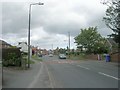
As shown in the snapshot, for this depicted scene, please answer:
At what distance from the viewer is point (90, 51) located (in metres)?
99.8

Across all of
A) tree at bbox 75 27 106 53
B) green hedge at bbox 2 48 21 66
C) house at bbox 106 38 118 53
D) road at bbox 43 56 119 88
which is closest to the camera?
road at bbox 43 56 119 88

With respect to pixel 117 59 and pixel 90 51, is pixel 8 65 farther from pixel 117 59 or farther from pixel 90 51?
pixel 90 51

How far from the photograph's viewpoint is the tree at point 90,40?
100356 mm

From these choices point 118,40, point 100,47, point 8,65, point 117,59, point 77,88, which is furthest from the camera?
point 100,47

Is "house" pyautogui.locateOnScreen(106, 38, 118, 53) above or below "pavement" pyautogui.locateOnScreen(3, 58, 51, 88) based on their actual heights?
above

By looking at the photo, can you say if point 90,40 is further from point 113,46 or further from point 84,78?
point 84,78

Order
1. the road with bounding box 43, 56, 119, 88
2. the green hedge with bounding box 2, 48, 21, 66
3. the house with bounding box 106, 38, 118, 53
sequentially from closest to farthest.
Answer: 1. the road with bounding box 43, 56, 119, 88
2. the green hedge with bounding box 2, 48, 21, 66
3. the house with bounding box 106, 38, 118, 53

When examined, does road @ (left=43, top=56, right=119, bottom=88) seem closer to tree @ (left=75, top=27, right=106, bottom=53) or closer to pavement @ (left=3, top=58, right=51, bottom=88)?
pavement @ (left=3, top=58, right=51, bottom=88)

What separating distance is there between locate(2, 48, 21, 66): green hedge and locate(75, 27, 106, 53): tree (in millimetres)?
64300

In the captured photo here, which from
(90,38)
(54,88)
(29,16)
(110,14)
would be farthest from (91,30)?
(54,88)

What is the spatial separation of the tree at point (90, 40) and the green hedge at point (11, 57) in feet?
211

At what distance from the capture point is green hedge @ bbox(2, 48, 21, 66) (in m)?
34.1

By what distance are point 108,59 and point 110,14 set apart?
13051 millimetres

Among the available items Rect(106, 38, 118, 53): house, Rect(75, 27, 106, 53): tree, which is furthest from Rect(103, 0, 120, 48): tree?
Rect(75, 27, 106, 53): tree
